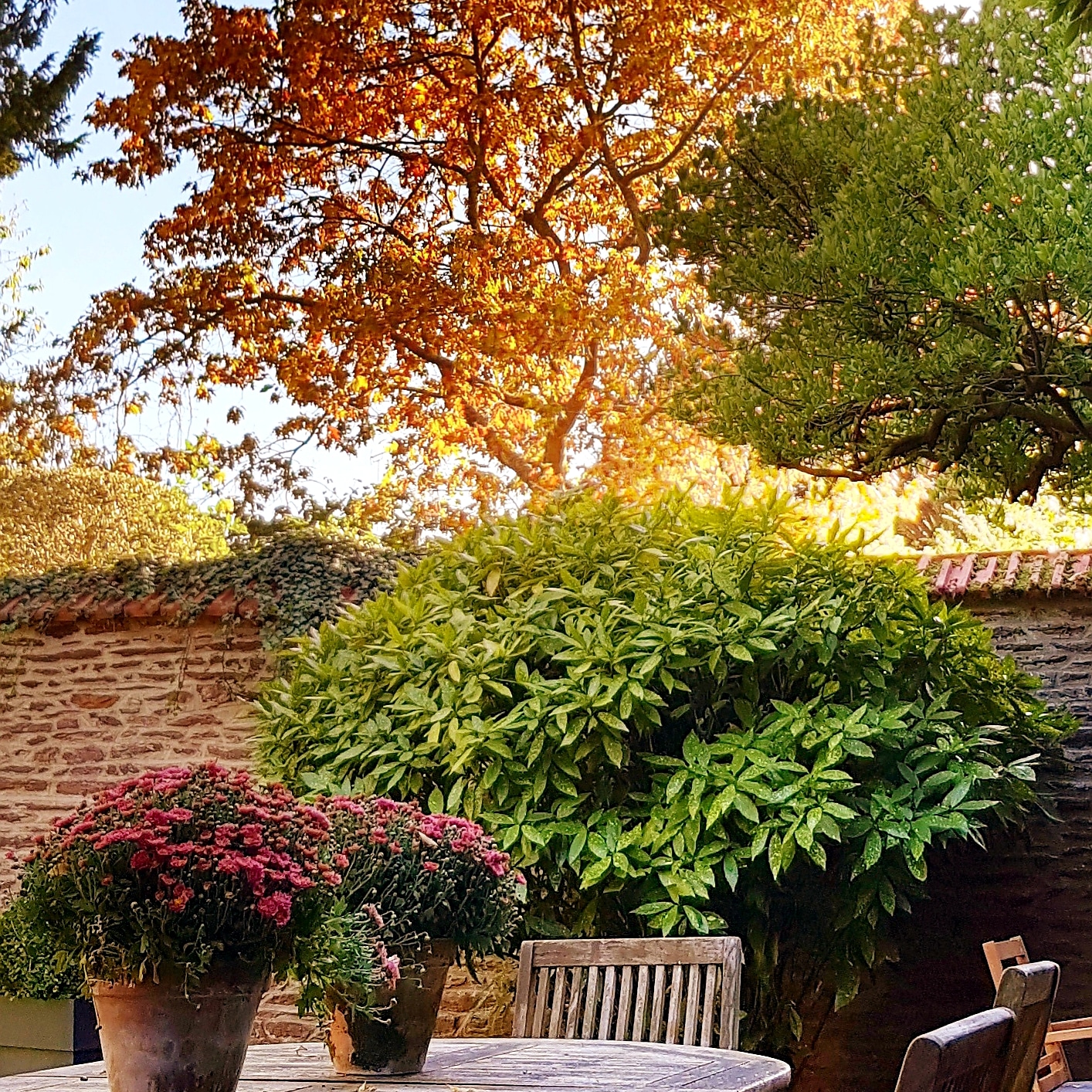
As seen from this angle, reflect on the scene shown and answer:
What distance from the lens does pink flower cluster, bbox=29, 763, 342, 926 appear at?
1834mm

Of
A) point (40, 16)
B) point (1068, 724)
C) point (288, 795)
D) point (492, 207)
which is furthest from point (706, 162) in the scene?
point (492, 207)

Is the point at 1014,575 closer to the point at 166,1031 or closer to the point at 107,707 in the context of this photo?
the point at 107,707

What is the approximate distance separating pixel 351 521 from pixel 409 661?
836 centimetres

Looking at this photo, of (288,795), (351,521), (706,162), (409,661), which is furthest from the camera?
(351,521)

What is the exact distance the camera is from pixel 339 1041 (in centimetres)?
237

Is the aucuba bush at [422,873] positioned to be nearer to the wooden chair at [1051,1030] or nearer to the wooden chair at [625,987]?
the wooden chair at [625,987]

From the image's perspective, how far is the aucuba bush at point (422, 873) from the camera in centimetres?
229

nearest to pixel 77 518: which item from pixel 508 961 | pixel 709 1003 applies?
pixel 508 961

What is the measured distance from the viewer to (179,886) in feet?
5.93

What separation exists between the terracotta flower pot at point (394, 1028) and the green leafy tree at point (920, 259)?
9.13 ft

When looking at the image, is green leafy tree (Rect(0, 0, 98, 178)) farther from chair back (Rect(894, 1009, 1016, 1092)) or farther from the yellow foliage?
chair back (Rect(894, 1009, 1016, 1092))

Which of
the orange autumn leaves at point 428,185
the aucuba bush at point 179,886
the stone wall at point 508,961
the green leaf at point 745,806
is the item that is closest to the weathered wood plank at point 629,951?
the green leaf at point 745,806

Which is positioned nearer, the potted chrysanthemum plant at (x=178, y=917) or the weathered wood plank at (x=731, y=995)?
the potted chrysanthemum plant at (x=178, y=917)

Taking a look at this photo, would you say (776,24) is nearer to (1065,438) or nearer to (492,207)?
(492,207)
